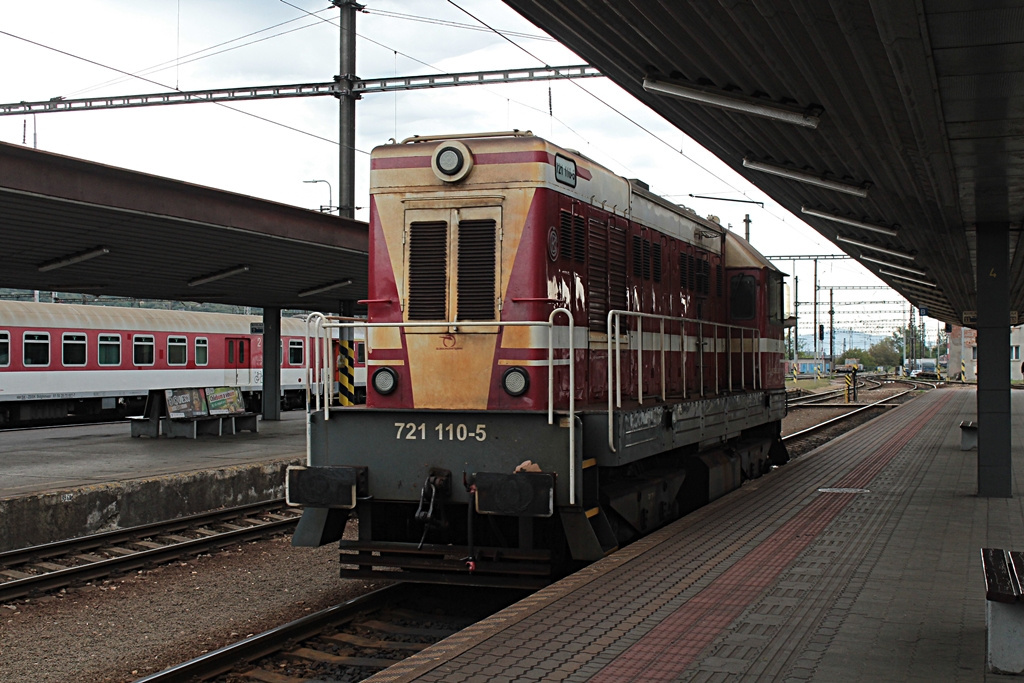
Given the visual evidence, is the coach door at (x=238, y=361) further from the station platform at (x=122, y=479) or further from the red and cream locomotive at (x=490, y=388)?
the red and cream locomotive at (x=490, y=388)

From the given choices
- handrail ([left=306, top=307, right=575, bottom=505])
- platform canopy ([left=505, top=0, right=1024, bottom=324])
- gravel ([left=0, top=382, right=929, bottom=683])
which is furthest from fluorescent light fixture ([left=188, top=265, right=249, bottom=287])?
platform canopy ([left=505, top=0, right=1024, bottom=324])

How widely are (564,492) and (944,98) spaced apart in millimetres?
4073

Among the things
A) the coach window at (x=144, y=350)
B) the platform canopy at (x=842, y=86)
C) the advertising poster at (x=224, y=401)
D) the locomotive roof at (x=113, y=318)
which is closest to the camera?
the platform canopy at (x=842, y=86)

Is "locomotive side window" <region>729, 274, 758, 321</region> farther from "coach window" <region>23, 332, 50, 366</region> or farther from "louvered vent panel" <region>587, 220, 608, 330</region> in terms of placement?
"coach window" <region>23, 332, 50, 366</region>

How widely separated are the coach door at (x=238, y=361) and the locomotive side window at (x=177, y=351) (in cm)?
163

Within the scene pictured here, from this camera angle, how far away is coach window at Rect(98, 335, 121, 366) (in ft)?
80.2

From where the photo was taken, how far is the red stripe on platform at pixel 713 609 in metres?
4.73

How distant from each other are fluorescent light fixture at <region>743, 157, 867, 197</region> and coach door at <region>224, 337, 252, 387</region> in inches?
862

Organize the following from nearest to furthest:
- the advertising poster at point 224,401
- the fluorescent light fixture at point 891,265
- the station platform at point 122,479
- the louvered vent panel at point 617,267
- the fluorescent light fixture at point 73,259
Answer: the louvered vent panel at point 617,267
the station platform at point 122,479
the fluorescent light fixture at point 73,259
the fluorescent light fixture at point 891,265
the advertising poster at point 224,401

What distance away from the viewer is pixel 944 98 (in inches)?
261

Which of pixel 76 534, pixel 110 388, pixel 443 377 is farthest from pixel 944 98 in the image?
pixel 110 388

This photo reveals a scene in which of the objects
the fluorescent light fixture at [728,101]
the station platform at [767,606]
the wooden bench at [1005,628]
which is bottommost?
the station platform at [767,606]

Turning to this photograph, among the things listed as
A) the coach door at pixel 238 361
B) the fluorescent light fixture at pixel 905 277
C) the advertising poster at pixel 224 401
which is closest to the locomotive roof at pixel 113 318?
the coach door at pixel 238 361

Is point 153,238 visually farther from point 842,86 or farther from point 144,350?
point 144,350
